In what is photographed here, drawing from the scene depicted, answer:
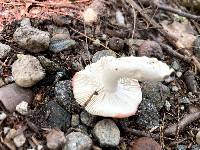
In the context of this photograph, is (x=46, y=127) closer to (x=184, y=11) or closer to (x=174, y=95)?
(x=174, y=95)

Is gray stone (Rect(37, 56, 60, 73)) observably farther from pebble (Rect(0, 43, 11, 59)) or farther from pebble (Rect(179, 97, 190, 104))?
pebble (Rect(179, 97, 190, 104))

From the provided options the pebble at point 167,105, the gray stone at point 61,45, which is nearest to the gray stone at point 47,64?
the gray stone at point 61,45

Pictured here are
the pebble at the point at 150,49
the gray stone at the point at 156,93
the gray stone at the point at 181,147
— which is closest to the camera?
the gray stone at the point at 181,147

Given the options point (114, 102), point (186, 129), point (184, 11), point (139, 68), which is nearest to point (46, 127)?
point (114, 102)

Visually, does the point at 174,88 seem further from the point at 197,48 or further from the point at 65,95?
the point at 65,95

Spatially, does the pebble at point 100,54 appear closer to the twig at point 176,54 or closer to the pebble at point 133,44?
the pebble at point 133,44

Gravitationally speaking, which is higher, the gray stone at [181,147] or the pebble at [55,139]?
the pebble at [55,139]

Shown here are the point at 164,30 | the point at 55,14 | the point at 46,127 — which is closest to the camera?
the point at 46,127

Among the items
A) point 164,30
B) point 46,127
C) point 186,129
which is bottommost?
point 186,129
